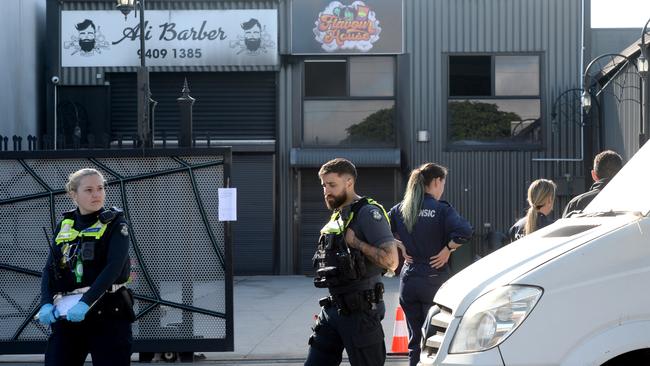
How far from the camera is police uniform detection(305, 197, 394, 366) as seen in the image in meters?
6.23

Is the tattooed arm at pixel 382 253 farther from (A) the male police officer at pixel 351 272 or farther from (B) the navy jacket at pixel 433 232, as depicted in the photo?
(B) the navy jacket at pixel 433 232

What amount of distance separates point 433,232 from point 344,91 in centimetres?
1342

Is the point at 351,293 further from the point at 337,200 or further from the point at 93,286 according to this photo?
the point at 93,286

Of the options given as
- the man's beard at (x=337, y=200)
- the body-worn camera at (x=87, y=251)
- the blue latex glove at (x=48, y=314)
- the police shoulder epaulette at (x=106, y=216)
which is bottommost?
the blue latex glove at (x=48, y=314)

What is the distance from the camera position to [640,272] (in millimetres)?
4566

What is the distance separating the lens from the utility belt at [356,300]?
6230 mm

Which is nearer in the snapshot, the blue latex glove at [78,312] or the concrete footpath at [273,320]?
the blue latex glove at [78,312]

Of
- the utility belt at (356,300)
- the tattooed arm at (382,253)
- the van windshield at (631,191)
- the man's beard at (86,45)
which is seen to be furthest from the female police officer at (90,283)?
the man's beard at (86,45)

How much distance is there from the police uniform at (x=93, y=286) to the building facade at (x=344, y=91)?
14.1 m

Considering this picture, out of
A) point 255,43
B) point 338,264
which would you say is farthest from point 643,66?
point 338,264

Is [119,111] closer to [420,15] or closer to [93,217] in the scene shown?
[420,15]

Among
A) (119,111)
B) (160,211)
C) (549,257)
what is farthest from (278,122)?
(549,257)

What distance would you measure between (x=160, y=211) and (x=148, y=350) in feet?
4.46

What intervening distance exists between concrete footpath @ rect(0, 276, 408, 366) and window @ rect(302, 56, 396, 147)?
303 centimetres
